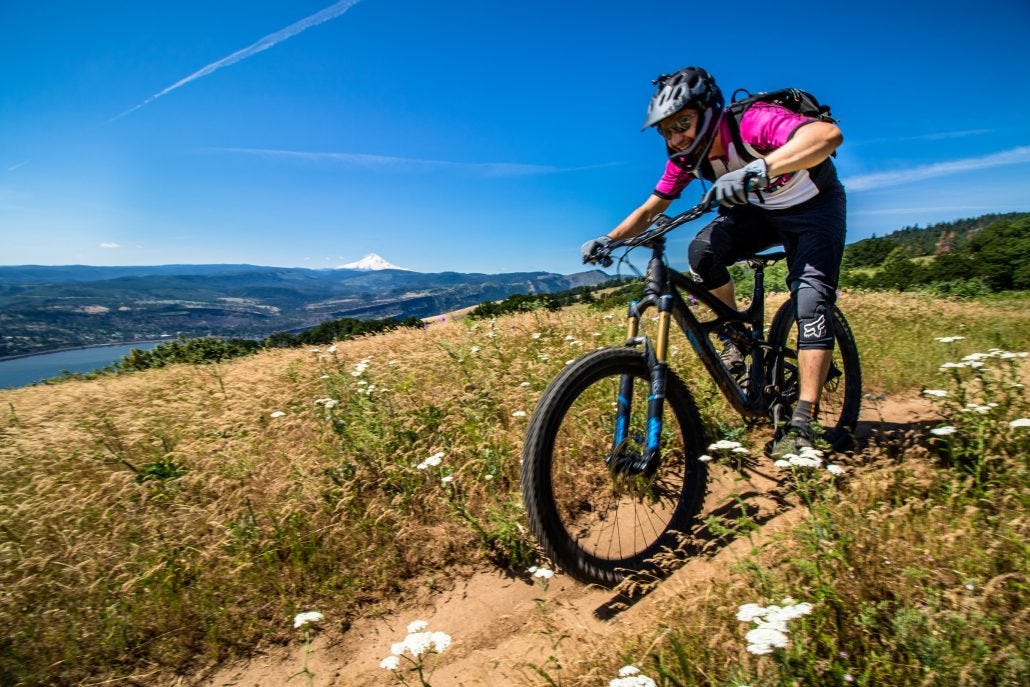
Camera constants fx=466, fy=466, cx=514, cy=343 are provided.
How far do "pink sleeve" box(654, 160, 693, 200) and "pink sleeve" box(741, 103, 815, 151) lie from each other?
0.61 meters

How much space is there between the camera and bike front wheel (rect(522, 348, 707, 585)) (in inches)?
104

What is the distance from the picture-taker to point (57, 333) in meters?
130

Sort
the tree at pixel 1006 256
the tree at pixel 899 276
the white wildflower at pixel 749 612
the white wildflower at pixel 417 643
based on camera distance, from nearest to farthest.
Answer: the white wildflower at pixel 749 612 → the white wildflower at pixel 417 643 → the tree at pixel 1006 256 → the tree at pixel 899 276

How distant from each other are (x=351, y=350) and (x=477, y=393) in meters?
4.11

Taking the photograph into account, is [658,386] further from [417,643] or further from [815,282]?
[417,643]

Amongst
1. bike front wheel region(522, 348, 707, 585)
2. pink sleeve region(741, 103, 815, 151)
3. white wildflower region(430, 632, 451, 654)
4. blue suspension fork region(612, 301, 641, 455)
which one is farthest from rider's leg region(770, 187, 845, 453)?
white wildflower region(430, 632, 451, 654)

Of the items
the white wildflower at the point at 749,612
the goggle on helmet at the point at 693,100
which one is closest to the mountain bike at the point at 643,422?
Result: the goggle on helmet at the point at 693,100

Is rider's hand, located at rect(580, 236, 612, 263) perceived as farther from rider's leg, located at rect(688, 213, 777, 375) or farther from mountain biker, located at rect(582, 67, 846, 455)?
rider's leg, located at rect(688, 213, 777, 375)

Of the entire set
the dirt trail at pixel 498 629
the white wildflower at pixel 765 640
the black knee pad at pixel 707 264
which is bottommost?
the dirt trail at pixel 498 629

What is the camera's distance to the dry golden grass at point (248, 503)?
9.37ft

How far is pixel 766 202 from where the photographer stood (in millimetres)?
3713

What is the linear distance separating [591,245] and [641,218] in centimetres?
72

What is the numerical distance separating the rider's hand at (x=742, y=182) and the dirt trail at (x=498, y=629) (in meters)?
1.66

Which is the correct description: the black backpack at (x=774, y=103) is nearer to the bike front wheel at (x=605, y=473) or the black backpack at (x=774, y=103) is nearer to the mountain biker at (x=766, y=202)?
the mountain biker at (x=766, y=202)
